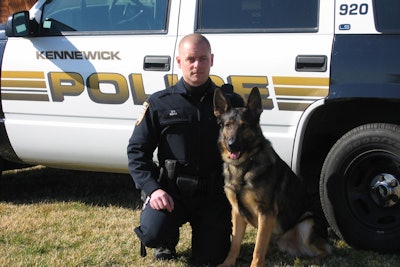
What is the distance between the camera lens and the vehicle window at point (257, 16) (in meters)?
3.32

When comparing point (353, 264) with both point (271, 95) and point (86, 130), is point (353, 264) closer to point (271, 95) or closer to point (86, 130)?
point (271, 95)

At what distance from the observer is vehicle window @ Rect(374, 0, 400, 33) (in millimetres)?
3090

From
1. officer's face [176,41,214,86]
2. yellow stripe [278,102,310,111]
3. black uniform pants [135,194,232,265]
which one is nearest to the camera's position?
officer's face [176,41,214,86]

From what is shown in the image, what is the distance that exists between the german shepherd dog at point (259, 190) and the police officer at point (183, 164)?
165 mm

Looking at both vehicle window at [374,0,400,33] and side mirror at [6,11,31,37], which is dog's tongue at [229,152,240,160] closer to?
vehicle window at [374,0,400,33]

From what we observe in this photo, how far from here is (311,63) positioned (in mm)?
3232

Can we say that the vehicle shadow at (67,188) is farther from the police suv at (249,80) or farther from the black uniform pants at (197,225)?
the black uniform pants at (197,225)

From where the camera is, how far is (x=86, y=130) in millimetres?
3877

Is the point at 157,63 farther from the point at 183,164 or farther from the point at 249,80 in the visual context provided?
the point at 183,164

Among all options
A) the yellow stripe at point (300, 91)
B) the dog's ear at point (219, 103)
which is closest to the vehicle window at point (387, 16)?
the yellow stripe at point (300, 91)

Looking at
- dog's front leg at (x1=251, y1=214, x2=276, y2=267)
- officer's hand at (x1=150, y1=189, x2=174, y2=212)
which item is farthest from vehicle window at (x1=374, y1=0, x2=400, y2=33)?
officer's hand at (x1=150, y1=189, x2=174, y2=212)

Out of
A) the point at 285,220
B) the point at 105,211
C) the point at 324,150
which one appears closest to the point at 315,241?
the point at 285,220

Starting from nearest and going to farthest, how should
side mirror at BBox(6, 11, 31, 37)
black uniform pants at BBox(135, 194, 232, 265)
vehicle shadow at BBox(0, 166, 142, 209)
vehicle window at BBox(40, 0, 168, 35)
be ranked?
black uniform pants at BBox(135, 194, 232, 265) → vehicle window at BBox(40, 0, 168, 35) → side mirror at BBox(6, 11, 31, 37) → vehicle shadow at BBox(0, 166, 142, 209)

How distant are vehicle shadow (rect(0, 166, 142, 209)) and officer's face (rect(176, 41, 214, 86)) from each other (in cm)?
167
